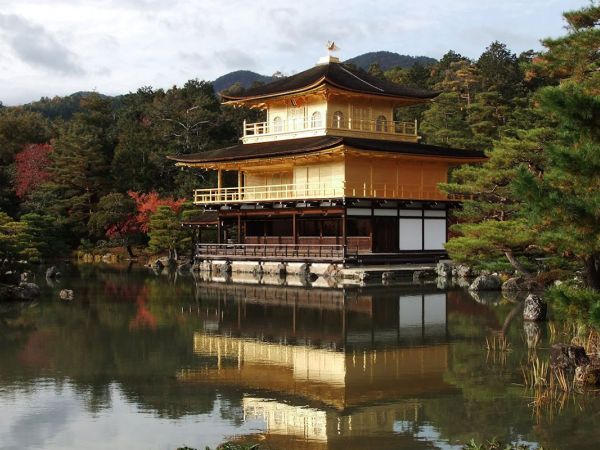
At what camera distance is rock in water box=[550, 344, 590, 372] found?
12.2 metres

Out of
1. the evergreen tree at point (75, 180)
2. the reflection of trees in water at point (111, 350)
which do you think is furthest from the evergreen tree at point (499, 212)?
the evergreen tree at point (75, 180)

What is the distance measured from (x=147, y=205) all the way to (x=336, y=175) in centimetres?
1783

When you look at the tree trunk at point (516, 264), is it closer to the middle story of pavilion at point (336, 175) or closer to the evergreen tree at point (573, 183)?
the evergreen tree at point (573, 183)

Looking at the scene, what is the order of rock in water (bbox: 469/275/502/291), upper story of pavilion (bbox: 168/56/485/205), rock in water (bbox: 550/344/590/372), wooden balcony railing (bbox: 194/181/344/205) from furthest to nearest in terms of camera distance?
upper story of pavilion (bbox: 168/56/485/205) → wooden balcony railing (bbox: 194/181/344/205) → rock in water (bbox: 469/275/502/291) → rock in water (bbox: 550/344/590/372)

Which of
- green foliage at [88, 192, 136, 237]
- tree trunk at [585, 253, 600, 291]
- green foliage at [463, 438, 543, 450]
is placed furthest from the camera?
green foliage at [88, 192, 136, 237]

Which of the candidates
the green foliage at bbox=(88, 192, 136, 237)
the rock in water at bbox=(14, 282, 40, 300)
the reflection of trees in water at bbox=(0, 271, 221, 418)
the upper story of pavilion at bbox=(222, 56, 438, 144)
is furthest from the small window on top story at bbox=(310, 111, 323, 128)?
the rock in water at bbox=(14, 282, 40, 300)

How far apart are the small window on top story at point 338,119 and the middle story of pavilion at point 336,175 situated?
0.24ft

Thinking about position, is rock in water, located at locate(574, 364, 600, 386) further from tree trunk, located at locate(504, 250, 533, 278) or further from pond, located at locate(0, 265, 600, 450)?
tree trunk, located at locate(504, 250, 533, 278)

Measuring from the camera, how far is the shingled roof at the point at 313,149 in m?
35.4

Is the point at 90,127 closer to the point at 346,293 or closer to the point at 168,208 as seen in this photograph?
the point at 168,208

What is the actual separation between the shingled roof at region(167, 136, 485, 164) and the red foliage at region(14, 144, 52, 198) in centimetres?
1764

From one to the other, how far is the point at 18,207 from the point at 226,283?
92.7 ft

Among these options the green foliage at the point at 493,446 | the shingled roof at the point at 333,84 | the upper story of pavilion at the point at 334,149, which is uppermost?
the shingled roof at the point at 333,84

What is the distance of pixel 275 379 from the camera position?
12734 millimetres
